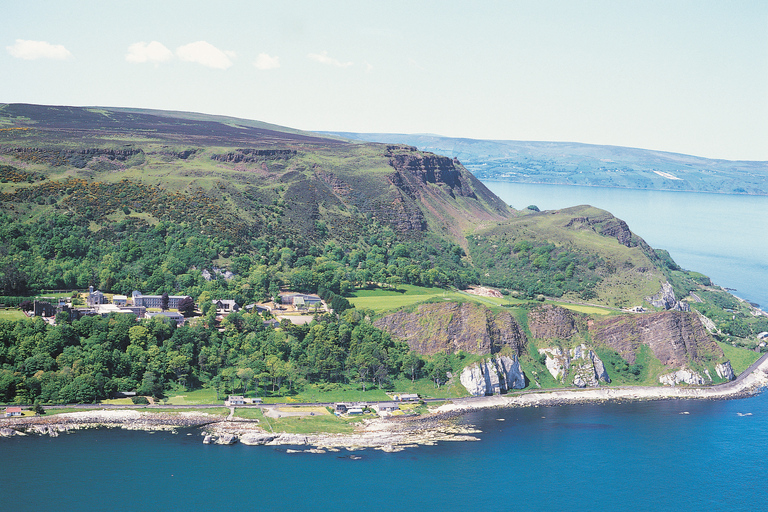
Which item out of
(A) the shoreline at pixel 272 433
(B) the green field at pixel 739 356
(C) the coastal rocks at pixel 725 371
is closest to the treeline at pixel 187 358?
(A) the shoreline at pixel 272 433

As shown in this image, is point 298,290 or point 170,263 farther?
point 298,290

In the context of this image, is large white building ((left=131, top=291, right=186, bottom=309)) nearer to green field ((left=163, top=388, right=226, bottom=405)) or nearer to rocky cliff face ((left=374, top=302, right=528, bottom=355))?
green field ((left=163, top=388, right=226, bottom=405))

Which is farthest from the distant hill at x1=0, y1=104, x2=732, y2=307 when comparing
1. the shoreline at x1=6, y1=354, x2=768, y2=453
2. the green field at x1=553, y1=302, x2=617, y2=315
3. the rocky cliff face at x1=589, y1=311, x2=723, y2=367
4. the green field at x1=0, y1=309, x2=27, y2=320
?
the shoreline at x1=6, y1=354, x2=768, y2=453

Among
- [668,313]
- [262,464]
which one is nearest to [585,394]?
[668,313]

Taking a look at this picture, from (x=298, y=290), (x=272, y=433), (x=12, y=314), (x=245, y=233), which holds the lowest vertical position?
(x=272, y=433)

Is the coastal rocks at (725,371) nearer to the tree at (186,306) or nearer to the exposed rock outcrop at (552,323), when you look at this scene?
the exposed rock outcrop at (552,323)

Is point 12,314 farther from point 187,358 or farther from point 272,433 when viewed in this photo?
point 272,433

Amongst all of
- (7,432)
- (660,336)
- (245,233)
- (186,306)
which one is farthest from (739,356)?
(7,432)
